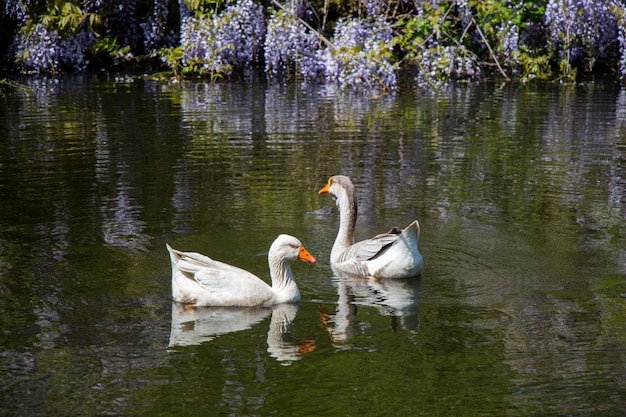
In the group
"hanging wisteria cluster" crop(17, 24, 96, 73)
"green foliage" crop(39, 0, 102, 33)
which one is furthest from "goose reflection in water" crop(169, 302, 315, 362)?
"hanging wisteria cluster" crop(17, 24, 96, 73)

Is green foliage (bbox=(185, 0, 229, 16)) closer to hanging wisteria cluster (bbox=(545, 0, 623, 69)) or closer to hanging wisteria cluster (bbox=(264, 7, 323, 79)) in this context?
hanging wisteria cluster (bbox=(264, 7, 323, 79))

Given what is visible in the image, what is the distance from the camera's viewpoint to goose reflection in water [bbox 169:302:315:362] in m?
7.31

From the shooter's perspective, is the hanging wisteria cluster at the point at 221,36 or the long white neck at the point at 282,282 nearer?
the long white neck at the point at 282,282

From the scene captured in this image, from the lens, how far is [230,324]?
7969 mm

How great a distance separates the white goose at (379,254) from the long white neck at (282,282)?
100 cm

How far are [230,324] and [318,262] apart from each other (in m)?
2.13

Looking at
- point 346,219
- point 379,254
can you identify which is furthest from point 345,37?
point 379,254

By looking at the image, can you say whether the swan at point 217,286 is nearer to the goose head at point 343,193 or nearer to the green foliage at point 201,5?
the goose head at point 343,193

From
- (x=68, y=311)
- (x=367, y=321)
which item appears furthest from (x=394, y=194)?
(x=68, y=311)

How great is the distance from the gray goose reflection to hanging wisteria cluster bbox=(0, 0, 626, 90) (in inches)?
550

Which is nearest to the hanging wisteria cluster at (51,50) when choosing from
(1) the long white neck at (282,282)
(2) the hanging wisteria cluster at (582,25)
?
(2) the hanging wisteria cluster at (582,25)

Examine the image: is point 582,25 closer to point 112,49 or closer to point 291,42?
point 291,42

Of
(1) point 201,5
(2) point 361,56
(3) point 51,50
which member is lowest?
(2) point 361,56

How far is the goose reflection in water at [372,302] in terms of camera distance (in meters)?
7.72
